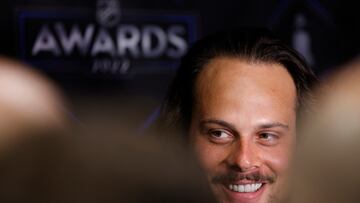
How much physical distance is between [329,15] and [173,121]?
2.18 feet

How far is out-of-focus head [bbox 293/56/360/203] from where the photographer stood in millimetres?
1448

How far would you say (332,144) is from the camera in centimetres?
171

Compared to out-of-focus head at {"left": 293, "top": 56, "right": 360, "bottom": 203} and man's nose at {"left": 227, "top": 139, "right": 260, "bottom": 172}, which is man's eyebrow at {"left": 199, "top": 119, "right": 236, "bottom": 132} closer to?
man's nose at {"left": 227, "top": 139, "right": 260, "bottom": 172}

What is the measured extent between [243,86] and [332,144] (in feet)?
1.87

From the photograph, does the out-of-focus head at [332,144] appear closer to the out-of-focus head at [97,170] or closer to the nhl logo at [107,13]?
the out-of-focus head at [97,170]

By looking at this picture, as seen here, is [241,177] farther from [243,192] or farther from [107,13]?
[107,13]

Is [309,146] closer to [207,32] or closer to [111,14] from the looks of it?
[207,32]

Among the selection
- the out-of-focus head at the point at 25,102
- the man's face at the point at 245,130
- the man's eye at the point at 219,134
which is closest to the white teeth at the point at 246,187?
the man's face at the point at 245,130

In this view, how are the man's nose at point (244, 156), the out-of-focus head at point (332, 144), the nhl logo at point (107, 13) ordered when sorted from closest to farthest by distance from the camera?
Result: the man's nose at point (244, 156) → the out-of-focus head at point (332, 144) → the nhl logo at point (107, 13)

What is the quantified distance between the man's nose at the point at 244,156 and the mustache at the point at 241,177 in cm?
1

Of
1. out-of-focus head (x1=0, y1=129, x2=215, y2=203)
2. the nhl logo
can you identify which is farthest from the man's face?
the nhl logo

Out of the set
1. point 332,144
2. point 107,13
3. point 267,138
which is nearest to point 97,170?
point 107,13

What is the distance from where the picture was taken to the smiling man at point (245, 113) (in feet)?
4.02

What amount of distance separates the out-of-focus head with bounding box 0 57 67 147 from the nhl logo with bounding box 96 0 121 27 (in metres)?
0.21
